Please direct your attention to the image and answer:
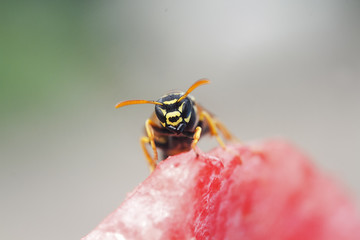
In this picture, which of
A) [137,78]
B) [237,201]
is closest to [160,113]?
[237,201]

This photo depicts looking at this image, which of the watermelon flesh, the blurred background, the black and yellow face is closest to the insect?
the black and yellow face

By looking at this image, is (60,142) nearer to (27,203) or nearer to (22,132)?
(22,132)

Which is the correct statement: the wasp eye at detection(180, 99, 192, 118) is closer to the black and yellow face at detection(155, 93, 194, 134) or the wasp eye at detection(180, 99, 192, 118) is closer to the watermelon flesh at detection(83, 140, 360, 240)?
the black and yellow face at detection(155, 93, 194, 134)

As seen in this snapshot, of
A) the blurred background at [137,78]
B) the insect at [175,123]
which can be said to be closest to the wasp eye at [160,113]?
the insect at [175,123]

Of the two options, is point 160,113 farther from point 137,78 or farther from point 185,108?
point 137,78

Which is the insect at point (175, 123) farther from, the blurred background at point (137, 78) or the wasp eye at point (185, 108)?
the blurred background at point (137, 78)

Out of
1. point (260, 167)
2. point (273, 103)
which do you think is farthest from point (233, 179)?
point (273, 103)
